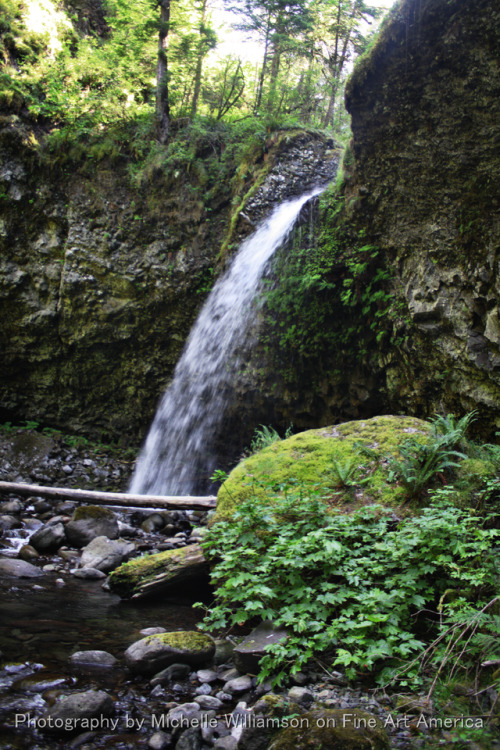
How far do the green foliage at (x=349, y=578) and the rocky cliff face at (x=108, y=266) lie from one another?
26.5ft

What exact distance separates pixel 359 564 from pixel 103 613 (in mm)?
2301

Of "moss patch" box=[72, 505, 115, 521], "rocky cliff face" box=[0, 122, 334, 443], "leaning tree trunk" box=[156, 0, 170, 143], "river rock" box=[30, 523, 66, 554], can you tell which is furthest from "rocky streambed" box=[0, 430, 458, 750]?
"leaning tree trunk" box=[156, 0, 170, 143]

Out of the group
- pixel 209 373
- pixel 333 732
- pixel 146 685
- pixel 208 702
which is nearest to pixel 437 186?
pixel 209 373

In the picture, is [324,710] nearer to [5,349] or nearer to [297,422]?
[297,422]

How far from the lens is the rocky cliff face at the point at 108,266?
1052 cm

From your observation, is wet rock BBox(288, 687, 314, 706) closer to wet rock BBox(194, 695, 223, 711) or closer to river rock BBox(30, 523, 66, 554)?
wet rock BBox(194, 695, 223, 711)

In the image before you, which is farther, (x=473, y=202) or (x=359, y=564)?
(x=473, y=202)

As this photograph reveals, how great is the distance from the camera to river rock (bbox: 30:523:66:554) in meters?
5.38

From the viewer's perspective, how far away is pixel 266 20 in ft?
41.8

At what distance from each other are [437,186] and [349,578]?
491 centimetres

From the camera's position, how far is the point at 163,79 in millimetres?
11945

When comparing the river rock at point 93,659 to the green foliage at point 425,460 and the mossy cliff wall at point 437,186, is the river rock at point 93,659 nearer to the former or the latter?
the green foliage at point 425,460

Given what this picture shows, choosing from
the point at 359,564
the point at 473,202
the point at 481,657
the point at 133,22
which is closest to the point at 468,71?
the point at 473,202

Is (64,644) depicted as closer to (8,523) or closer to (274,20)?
(8,523)
